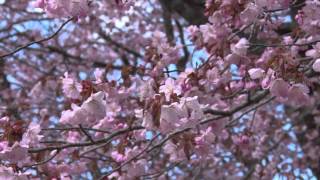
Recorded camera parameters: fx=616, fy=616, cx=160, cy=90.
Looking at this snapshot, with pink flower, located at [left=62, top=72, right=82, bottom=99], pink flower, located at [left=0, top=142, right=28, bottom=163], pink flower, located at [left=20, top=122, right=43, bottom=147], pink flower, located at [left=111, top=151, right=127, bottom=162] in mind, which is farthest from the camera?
pink flower, located at [left=111, top=151, right=127, bottom=162]

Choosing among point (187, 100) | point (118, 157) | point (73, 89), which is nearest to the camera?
point (187, 100)

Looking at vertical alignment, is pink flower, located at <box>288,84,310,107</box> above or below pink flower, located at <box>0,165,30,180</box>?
above

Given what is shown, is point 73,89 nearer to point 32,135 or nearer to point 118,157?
point 32,135

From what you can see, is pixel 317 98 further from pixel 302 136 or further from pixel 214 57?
pixel 214 57

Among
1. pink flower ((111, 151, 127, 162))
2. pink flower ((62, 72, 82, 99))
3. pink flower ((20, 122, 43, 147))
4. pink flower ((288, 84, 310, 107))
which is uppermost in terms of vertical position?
pink flower ((62, 72, 82, 99))

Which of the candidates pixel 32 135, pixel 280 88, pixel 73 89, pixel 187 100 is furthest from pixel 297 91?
pixel 32 135

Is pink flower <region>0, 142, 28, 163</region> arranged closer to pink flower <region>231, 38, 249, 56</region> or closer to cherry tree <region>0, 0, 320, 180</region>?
cherry tree <region>0, 0, 320, 180</region>

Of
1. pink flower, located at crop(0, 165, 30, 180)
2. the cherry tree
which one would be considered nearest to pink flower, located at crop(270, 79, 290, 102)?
the cherry tree

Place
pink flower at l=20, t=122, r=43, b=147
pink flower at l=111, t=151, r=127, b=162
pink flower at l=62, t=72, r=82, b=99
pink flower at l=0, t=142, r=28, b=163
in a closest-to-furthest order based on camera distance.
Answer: pink flower at l=0, t=142, r=28, b=163 < pink flower at l=20, t=122, r=43, b=147 < pink flower at l=62, t=72, r=82, b=99 < pink flower at l=111, t=151, r=127, b=162

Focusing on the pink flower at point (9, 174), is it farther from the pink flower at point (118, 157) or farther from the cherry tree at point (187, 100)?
the pink flower at point (118, 157)

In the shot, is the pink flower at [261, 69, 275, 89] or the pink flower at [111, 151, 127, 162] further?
the pink flower at [111, 151, 127, 162]

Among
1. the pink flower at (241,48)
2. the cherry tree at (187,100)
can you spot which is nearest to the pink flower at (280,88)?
the cherry tree at (187,100)

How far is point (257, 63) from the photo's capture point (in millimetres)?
3654

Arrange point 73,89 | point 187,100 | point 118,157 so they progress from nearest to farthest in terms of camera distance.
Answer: point 187,100
point 73,89
point 118,157
